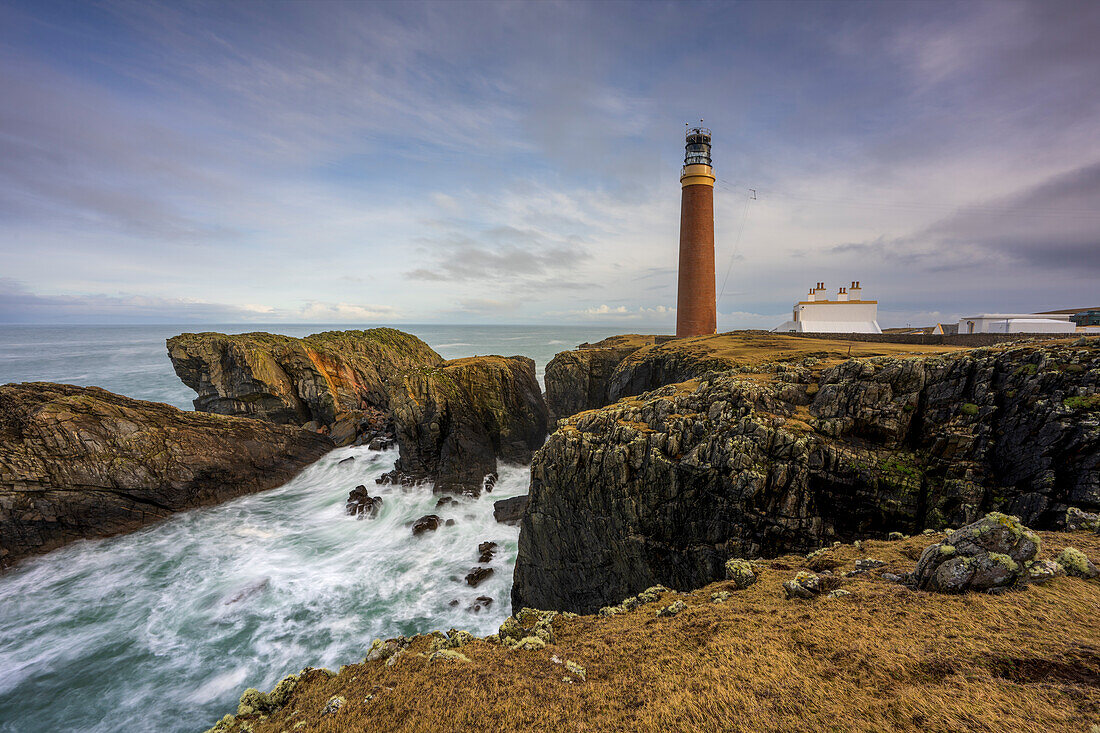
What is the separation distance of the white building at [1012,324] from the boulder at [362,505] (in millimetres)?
57983

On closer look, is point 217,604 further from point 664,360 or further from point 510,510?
point 664,360

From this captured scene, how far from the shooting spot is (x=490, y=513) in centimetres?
2777

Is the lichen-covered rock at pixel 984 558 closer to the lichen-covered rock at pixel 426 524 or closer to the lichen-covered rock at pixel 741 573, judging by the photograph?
the lichen-covered rock at pixel 741 573

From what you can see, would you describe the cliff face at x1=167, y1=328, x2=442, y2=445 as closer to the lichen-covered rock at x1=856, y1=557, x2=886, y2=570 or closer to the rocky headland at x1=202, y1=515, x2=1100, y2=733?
the rocky headland at x1=202, y1=515, x2=1100, y2=733

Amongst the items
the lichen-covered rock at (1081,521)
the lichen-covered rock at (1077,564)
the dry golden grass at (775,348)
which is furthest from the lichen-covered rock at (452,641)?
the dry golden grass at (775,348)

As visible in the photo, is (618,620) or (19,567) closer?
(618,620)

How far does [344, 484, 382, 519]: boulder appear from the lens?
27770mm

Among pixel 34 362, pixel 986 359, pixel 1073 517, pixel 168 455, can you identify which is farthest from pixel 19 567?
pixel 34 362

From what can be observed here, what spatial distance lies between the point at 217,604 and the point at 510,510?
16.1m

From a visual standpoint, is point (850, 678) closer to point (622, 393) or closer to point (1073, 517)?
point (1073, 517)

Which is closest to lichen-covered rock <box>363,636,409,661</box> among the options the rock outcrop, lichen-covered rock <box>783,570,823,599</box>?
lichen-covered rock <box>783,570,823,599</box>

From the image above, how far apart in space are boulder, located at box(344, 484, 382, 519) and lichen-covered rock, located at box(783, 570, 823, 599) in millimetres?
27088

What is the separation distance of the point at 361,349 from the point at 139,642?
38.0 meters

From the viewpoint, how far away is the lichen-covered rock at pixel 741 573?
10.2 metres
